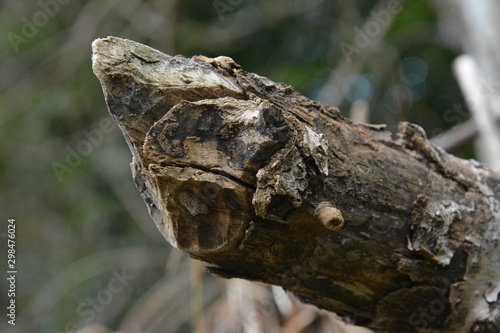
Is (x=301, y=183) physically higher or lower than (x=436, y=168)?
lower

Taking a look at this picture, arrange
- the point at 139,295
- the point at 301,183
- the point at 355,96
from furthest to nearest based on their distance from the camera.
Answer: the point at 139,295, the point at 355,96, the point at 301,183

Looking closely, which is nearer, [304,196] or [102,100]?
[304,196]

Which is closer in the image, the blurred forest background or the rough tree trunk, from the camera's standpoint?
the rough tree trunk

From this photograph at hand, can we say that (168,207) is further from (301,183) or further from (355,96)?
(355,96)

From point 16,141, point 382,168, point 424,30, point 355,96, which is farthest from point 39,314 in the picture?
point 382,168
